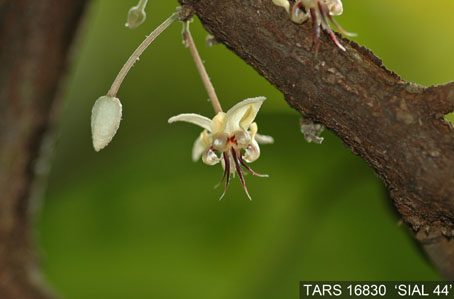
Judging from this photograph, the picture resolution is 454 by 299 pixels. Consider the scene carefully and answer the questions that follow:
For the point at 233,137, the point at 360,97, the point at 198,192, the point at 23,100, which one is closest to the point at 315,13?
the point at 360,97

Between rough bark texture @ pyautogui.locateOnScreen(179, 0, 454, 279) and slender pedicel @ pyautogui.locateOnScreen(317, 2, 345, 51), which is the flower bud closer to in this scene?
rough bark texture @ pyautogui.locateOnScreen(179, 0, 454, 279)

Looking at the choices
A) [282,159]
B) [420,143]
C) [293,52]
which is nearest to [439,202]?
[420,143]

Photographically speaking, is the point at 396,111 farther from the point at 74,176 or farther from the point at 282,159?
the point at 74,176

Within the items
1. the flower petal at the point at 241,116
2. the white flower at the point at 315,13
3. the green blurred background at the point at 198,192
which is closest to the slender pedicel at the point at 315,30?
the white flower at the point at 315,13

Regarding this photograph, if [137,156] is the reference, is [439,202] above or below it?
below

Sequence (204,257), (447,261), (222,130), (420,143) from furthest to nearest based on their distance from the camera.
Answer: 1. (204,257)
2. (447,261)
3. (222,130)
4. (420,143)

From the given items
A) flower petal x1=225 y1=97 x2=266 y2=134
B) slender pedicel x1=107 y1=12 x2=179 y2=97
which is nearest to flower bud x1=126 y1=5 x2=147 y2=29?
slender pedicel x1=107 y1=12 x2=179 y2=97

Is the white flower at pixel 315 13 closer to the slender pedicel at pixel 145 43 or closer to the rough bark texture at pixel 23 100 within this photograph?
the slender pedicel at pixel 145 43
